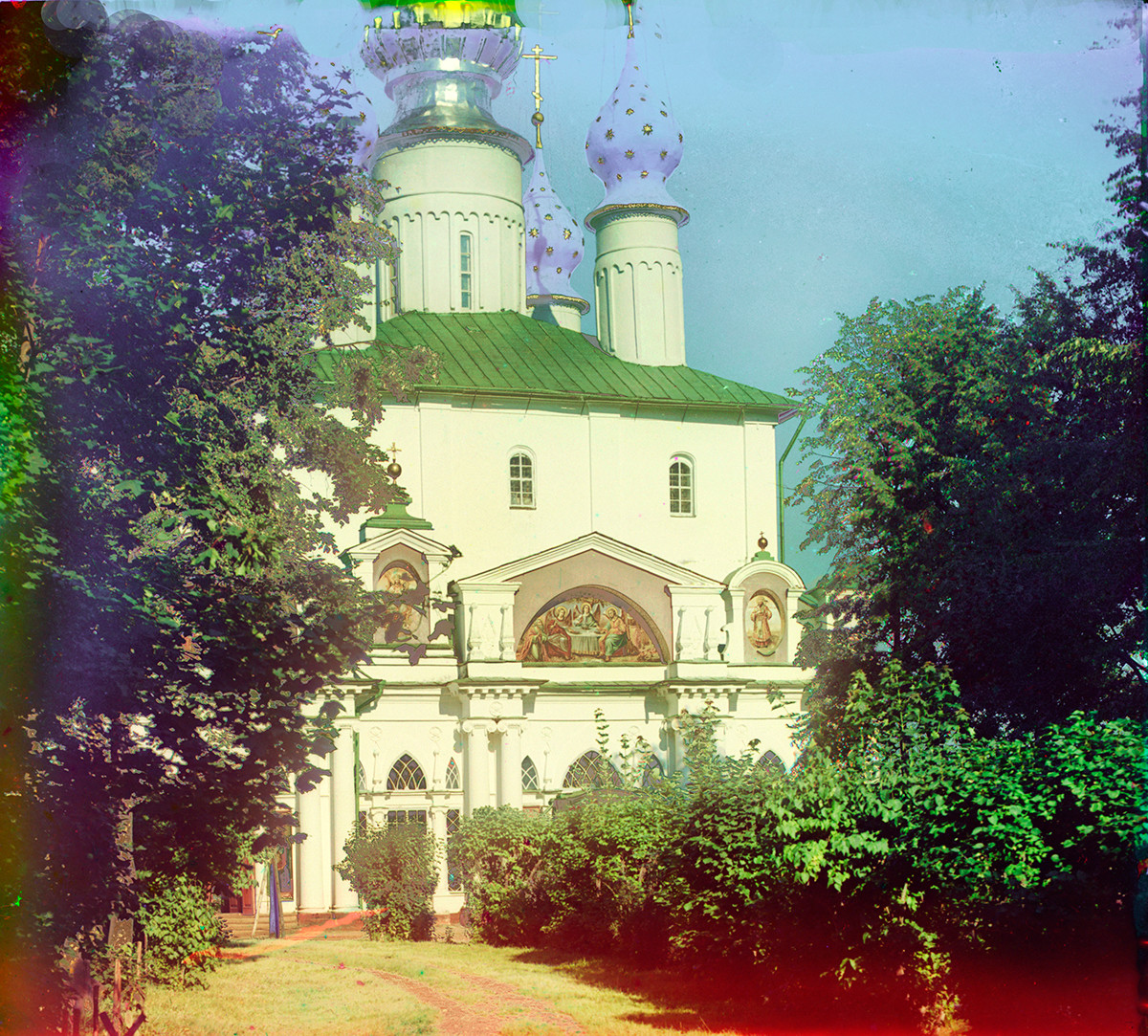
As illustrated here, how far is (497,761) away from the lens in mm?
36344

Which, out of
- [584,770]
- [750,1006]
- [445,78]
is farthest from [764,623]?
[750,1006]

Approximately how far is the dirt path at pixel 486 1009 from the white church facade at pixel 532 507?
32.7ft

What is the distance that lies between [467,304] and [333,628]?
32.5 metres

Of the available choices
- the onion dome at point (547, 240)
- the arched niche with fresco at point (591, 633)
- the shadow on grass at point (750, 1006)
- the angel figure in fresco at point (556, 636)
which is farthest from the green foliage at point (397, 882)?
the onion dome at point (547, 240)

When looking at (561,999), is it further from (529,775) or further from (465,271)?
(465,271)

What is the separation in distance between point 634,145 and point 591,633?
1532 cm

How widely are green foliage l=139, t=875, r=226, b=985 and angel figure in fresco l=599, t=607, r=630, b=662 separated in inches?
787

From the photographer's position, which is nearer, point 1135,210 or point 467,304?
point 1135,210

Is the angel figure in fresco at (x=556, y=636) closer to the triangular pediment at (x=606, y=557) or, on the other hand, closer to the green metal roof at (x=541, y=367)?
the triangular pediment at (x=606, y=557)

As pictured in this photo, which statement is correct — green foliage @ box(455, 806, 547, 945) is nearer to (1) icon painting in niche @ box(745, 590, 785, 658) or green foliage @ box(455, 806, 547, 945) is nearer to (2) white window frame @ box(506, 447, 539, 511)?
(1) icon painting in niche @ box(745, 590, 785, 658)

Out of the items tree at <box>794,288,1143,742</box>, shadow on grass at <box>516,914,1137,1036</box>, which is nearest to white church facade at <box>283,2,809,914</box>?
tree at <box>794,288,1143,742</box>

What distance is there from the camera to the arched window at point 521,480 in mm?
40594

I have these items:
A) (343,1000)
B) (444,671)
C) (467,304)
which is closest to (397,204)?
(467,304)

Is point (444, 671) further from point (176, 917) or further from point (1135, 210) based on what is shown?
point (1135, 210)
